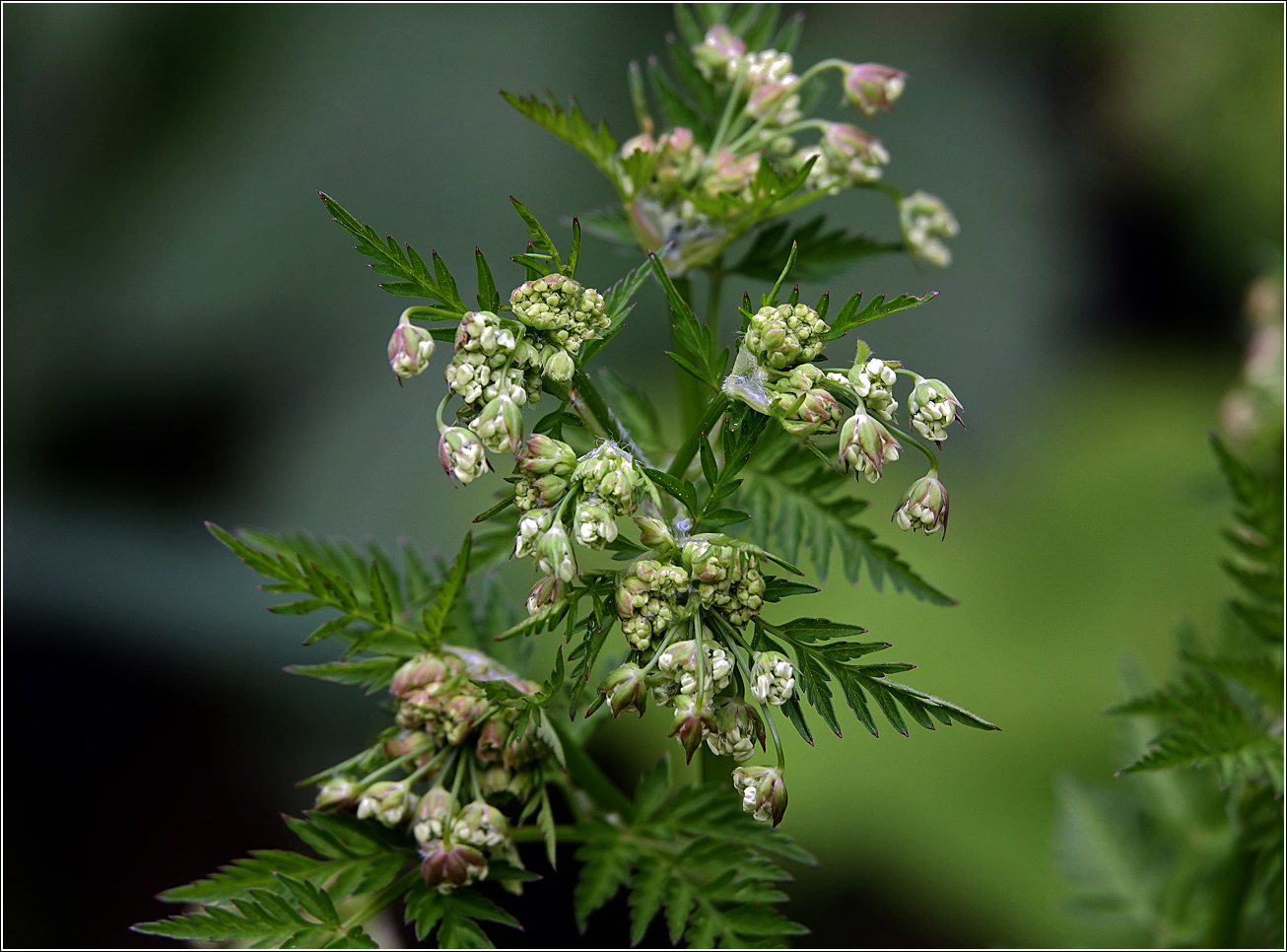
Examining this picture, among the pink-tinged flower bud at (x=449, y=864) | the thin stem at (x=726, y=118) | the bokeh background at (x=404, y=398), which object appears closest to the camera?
the pink-tinged flower bud at (x=449, y=864)

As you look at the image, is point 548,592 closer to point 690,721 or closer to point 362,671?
point 690,721

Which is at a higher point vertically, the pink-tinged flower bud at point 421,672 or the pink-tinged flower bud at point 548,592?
the pink-tinged flower bud at point 548,592

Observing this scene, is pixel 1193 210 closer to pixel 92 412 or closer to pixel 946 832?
pixel 946 832

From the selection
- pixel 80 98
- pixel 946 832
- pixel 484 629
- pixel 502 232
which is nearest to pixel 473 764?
pixel 484 629

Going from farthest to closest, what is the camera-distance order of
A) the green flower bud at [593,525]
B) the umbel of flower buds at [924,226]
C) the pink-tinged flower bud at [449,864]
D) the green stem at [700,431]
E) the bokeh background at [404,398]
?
the bokeh background at [404,398]
the umbel of flower buds at [924,226]
the pink-tinged flower bud at [449,864]
the green stem at [700,431]
the green flower bud at [593,525]

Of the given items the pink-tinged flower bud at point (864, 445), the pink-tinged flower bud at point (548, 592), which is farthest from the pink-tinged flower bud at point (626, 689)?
the pink-tinged flower bud at point (864, 445)

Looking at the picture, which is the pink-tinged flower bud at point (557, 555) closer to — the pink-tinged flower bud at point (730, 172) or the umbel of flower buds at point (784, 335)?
the umbel of flower buds at point (784, 335)

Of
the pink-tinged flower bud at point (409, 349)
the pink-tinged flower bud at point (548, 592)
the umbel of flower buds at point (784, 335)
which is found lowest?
the pink-tinged flower bud at point (548, 592)
